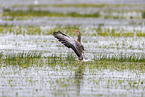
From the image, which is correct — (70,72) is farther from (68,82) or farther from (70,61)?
(70,61)

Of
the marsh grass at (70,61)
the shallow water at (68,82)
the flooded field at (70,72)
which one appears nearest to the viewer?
the shallow water at (68,82)

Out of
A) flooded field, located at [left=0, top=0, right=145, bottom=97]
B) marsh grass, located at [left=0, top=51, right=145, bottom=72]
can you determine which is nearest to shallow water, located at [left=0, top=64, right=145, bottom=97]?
flooded field, located at [left=0, top=0, right=145, bottom=97]

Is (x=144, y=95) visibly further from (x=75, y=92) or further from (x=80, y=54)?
(x=80, y=54)

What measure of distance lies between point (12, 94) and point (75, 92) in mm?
1945

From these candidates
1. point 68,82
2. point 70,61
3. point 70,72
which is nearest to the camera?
point 68,82

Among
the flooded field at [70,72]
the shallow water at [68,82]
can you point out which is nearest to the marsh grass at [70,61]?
the flooded field at [70,72]

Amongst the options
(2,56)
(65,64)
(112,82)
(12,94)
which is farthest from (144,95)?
(2,56)

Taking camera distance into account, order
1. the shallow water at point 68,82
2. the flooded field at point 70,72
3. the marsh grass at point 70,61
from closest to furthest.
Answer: the shallow water at point 68,82 < the flooded field at point 70,72 < the marsh grass at point 70,61

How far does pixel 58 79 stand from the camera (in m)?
13.3

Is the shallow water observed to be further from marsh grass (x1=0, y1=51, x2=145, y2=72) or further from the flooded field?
marsh grass (x1=0, y1=51, x2=145, y2=72)

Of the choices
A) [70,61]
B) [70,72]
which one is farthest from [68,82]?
[70,61]

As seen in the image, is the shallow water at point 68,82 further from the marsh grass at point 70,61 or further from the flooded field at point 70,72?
the marsh grass at point 70,61

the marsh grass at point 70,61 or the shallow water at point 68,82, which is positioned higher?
the marsh grass at point 70,61

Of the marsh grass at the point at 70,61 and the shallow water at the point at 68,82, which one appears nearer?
the shallow water at the point at 68,82
